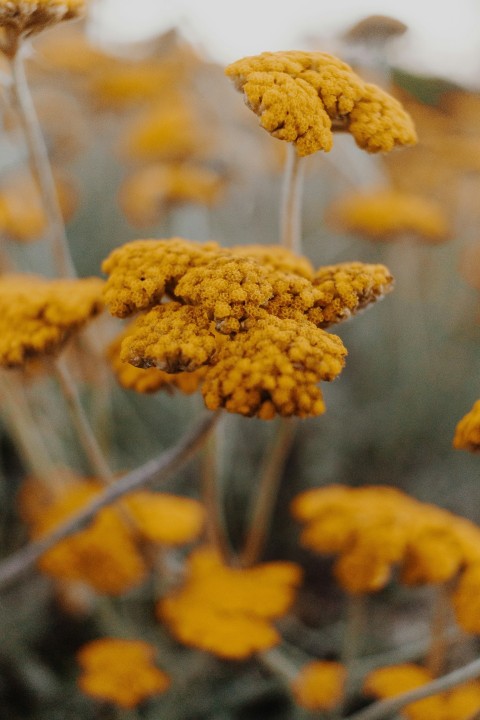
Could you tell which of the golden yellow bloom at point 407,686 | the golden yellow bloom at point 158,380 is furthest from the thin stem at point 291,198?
the golden yellow bloom at point 407,686

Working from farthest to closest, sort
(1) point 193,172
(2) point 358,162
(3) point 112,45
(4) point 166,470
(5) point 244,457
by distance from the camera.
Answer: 1. (3) point 112,45
2. (2) point 358,162
3. (5) point 244,457
4. (1) point 193,172
5. (4) point 166,470

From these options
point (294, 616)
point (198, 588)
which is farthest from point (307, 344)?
point (294, 616)

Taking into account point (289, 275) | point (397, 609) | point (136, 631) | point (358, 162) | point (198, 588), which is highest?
point (289, 275)

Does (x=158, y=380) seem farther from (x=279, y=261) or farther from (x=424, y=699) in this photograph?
(x=424, y=699)

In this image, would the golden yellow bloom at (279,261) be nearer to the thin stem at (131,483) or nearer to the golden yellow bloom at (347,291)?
the golden yellow bloom at (347,291)

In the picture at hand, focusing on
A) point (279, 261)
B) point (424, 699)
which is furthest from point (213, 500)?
point (279, 261)

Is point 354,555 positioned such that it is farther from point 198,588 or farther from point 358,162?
point 358,162

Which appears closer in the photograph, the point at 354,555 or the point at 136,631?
the point at 354,555
